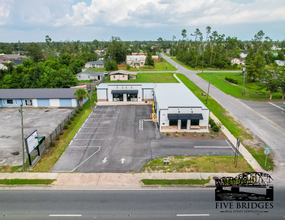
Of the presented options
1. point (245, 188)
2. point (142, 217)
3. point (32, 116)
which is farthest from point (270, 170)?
point (32, 116)

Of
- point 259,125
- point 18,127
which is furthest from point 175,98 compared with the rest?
point 18,127

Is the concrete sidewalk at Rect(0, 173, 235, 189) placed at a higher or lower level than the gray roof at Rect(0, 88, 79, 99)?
lower

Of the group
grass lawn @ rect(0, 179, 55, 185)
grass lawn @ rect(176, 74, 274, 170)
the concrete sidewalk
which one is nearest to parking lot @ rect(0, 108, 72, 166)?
grass lawn @ rect(0, 179, 55, 185)

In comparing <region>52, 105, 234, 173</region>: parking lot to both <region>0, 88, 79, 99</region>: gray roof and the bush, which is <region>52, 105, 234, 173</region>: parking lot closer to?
the bush

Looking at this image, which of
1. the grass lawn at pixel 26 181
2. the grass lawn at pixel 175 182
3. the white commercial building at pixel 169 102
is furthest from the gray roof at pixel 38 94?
the grass lawn at pixel 175 182

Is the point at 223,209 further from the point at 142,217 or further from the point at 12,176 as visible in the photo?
the point at 12,176

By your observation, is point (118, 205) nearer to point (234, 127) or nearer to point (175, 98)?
point (234, 127)
